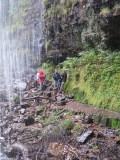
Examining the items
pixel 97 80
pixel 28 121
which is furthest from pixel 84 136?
pixel 97 80

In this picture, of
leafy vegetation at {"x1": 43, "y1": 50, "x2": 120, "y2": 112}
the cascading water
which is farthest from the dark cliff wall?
the cascading water

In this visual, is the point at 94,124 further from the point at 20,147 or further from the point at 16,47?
the point at 16,47

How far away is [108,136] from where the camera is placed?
11773 millimetres

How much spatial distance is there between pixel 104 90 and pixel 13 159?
5464mm

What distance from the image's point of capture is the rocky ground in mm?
11172

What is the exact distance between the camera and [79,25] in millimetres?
19828

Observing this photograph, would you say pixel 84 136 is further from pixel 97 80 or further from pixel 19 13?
pixel 19 13

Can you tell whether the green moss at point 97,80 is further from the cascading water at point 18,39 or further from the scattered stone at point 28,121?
the cascading water at point 18,39

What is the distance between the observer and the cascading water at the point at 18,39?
1001 inches

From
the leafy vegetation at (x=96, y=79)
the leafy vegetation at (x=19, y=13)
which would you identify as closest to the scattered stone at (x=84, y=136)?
the leafy vegetation at (x=96, y=79)

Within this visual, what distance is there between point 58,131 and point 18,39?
16.9 metres

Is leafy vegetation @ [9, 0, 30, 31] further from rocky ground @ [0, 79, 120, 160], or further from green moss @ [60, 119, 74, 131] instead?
green moss @ [60, 119, 74, 131]

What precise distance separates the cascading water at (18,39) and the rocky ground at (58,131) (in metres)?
5.67

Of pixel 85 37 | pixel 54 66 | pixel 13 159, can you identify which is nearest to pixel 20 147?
pixel 13 159
